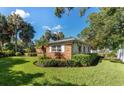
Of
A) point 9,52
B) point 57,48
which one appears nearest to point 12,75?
point 9,52

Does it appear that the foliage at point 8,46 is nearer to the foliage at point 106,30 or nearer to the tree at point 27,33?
the tree at point 27,33

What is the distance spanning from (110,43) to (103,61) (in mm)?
397

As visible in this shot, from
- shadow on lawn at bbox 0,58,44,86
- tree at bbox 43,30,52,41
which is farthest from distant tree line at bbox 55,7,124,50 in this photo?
shadow on lawn at bbox 0,58,44,86

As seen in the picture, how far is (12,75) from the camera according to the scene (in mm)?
4863

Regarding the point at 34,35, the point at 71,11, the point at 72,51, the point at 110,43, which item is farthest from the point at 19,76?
the point at 110,43

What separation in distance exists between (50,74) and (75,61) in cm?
56

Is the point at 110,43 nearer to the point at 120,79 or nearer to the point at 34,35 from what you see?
the point at 120,79

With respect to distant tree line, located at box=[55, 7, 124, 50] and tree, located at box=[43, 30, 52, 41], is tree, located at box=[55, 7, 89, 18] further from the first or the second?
tree, located at box=[43, 30, 52, 41]

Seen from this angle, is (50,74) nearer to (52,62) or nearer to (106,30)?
(52,62)

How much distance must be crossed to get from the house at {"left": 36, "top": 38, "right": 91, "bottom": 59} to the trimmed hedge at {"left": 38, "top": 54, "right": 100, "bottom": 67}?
10 centimetres

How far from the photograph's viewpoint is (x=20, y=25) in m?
4.96

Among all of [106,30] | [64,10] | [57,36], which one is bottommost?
[57,36]
